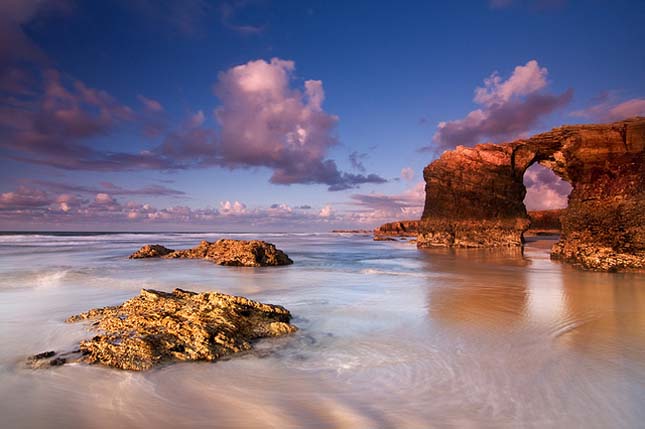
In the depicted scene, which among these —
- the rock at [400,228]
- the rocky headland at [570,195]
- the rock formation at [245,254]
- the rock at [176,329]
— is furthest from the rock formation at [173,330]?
the rock at [400,228]

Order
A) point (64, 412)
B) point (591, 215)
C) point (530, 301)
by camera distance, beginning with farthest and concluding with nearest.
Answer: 1. point (591, 215)
2. point (530, 301)
3. point (64, 412)

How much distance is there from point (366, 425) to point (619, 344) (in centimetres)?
385

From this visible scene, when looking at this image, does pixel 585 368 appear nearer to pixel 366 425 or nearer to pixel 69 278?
pixel 366 425

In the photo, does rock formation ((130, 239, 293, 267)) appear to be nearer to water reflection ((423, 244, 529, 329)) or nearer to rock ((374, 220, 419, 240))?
water reflection ((423, 244, 529, 329))

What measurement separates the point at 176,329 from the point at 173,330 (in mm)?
36

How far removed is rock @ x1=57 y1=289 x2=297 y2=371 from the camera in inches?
150

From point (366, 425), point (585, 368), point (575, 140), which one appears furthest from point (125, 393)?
point (575, 140)

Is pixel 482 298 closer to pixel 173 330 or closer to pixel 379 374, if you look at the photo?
pixel 379 374

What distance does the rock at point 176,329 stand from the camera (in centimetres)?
381

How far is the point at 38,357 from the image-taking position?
3924 millimetres

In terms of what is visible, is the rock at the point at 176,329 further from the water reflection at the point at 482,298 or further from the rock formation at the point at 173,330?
the water reflection at the point at 482,298

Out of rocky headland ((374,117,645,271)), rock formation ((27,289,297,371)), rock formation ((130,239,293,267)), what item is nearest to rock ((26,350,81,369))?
rock formation ((27,289,297,371))

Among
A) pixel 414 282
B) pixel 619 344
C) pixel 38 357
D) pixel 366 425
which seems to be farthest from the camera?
pixel 414 282

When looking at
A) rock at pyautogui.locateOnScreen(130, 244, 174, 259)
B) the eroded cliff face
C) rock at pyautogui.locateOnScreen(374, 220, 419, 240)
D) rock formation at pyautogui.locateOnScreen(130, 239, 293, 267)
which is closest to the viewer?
the eroded cliff face
